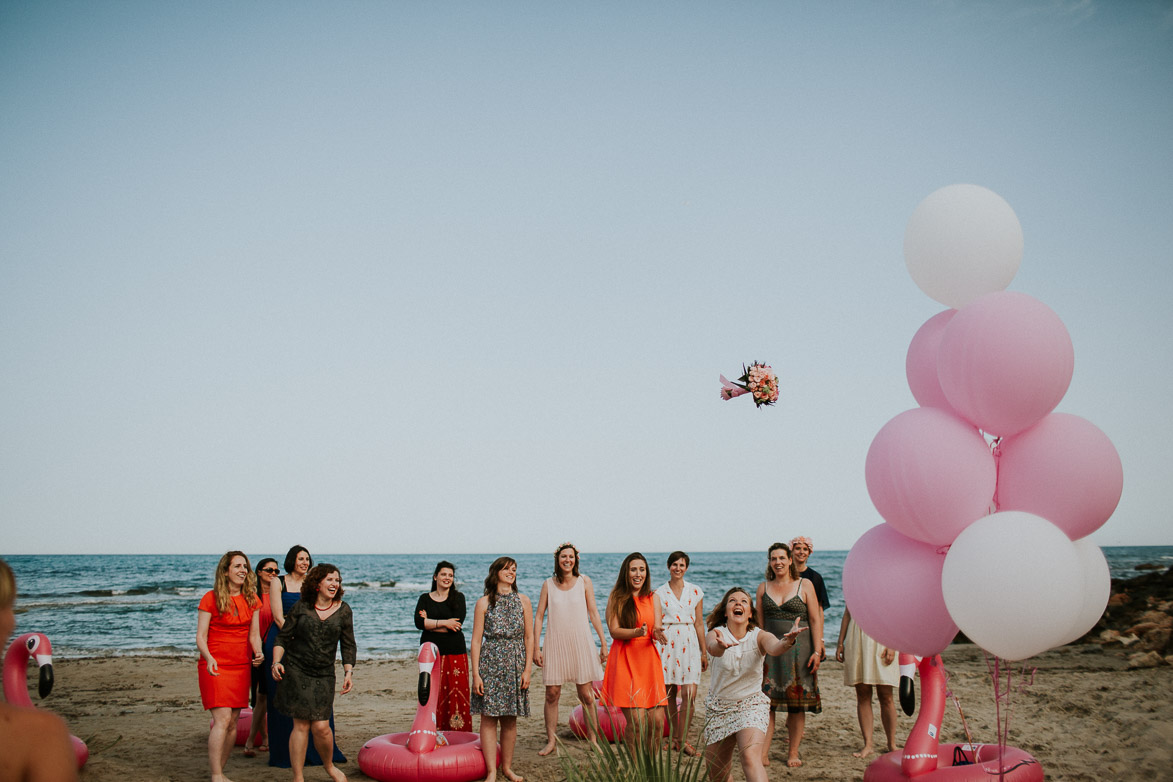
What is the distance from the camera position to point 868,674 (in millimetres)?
6969

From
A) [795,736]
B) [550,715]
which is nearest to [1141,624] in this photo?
[795,736]

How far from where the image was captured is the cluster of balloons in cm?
353

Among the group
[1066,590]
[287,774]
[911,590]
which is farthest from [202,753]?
[1066,590]

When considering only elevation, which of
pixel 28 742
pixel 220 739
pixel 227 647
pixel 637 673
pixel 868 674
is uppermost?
pixel 28 742

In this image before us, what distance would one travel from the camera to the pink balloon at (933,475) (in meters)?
3.78

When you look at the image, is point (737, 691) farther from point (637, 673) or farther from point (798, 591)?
point (798, 591)

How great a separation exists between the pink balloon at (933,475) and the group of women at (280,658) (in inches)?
155

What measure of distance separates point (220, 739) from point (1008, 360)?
5880 mm

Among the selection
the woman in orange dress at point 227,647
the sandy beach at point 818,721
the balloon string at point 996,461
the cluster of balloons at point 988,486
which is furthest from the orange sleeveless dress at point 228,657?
the balloon string at point 996,461

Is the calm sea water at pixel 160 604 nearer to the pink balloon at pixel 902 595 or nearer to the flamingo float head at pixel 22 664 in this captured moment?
the flamingo float head at pixel 22 664

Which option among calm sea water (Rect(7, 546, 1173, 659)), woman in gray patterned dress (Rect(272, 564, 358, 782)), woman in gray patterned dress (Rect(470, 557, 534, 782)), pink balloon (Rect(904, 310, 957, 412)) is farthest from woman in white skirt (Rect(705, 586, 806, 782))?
calm sea water (Rect(7, 546, 1173, 659))

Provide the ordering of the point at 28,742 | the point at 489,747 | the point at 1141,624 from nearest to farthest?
the point at 28,742, the point at 489,747, the point at 1141,624

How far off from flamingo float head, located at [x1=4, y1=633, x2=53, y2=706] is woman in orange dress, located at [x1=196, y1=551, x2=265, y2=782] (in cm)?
94

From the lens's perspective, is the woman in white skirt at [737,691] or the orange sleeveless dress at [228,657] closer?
the woman in white skirt at [737,691]
